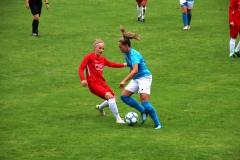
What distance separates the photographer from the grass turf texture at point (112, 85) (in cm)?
1154

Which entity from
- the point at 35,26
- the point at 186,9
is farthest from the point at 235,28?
the point at 35,26

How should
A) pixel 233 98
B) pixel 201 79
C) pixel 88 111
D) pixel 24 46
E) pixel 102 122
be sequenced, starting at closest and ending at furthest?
pixel 102 122 < pixel 88 111 < pixel 233 98 < pixel 201 79 < pixel 24 46

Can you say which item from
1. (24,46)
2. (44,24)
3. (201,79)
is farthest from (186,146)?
(44,24)

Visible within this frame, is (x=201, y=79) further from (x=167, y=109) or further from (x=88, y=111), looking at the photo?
(x=88, y=111)

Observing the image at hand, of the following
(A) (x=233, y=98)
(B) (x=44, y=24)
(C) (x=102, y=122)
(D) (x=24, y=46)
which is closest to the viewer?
(C) (x=102, y=122)

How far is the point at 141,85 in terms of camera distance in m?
12.9

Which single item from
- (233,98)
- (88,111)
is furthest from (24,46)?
(233,98)

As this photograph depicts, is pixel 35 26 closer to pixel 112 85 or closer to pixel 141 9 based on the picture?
pixel 141 9

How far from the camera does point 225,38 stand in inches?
906

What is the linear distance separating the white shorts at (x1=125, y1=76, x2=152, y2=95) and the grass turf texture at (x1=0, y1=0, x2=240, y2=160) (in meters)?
0.87

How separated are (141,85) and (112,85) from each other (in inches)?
182

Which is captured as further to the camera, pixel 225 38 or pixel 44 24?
pixel 44 24

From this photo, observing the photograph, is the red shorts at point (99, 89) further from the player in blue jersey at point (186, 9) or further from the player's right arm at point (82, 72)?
the player in blue jersey at point (186, 9)

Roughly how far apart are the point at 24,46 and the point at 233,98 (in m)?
9.25
